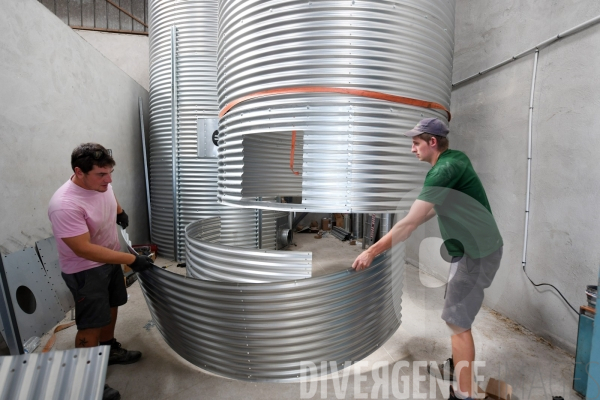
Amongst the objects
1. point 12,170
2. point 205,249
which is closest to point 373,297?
point 205,249

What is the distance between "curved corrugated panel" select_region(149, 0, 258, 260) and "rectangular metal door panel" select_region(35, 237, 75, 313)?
6.59 ft

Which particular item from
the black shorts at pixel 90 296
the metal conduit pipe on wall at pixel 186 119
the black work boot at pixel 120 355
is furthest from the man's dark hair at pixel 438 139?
the metal conduit pipe on wall at pixel 186 119

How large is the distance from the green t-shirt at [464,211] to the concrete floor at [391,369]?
1.11 m

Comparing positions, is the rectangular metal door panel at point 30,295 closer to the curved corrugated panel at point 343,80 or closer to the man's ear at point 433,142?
the curved corrugated panel at point 343,80

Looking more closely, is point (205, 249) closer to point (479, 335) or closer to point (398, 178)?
point (398, 178)

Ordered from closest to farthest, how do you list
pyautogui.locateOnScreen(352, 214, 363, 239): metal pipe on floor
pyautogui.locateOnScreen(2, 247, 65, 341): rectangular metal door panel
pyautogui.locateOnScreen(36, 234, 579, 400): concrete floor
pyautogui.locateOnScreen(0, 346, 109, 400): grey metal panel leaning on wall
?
pyautogui.locateOnScreen(0, 346, 109, 400): grey metal panel leaning on wall, pyautogui.locateOnScreen(36, 234, 579, 400): concrete floor, pyautogui.locateOnScreen(2, 247, 65, 341): rectangular metal door panel, pyautogui.locateOnScreen(352, 214, 363, 239): metal pipe on floor

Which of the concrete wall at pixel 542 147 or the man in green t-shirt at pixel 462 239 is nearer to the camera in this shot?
the man in green t-shirt at pixel 462 239

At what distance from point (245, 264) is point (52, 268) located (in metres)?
2.36

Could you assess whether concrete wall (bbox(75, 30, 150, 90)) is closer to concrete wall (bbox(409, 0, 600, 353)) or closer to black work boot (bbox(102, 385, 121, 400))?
concrete wall (bbox(409, 0, 600, 353))

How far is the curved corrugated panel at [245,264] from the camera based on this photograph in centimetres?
253

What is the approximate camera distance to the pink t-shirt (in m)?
2.21

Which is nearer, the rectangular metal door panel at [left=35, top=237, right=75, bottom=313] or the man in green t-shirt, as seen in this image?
the man in green t-shirt

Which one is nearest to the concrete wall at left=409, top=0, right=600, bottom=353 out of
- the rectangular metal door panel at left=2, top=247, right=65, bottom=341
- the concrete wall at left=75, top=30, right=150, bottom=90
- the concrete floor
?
the concrete floor

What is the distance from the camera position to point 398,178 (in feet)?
8.96
